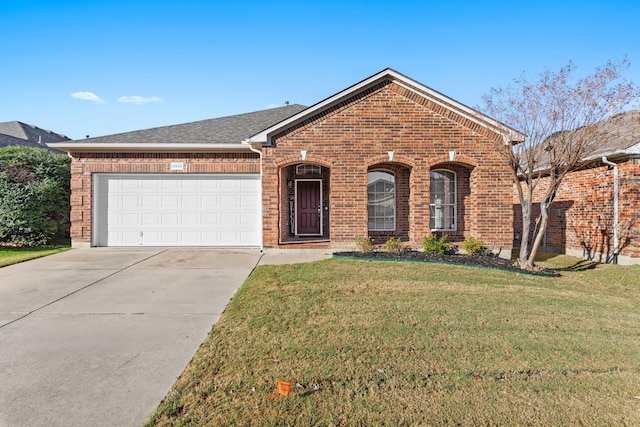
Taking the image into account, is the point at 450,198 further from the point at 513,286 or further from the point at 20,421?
the point at 20,421

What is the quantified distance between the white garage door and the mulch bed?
3581 millimetres

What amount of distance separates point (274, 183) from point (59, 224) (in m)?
7.59

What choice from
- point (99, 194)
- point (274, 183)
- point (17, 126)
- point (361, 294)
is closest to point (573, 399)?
point (361, 294)

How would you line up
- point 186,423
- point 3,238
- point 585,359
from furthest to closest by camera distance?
point 3,238 < point 585,359 < point 186,423

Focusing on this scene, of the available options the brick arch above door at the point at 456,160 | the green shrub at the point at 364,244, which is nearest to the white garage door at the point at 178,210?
the green shrub at the point at 364,244

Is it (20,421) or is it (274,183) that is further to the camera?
(274,183)

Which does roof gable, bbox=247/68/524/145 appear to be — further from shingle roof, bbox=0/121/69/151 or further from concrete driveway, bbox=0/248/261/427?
shingle roof, bbox=0/121/69/151

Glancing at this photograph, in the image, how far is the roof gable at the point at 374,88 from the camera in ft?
33.7

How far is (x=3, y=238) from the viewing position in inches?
452

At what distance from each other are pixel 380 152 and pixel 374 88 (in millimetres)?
1807

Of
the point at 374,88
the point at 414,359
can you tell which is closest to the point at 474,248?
the point at 374,88

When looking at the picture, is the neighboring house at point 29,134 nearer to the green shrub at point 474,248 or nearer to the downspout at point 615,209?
the green shrub at point 474,248

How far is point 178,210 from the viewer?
11703mm

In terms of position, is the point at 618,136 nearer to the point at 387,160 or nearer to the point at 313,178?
the point at 387,160
